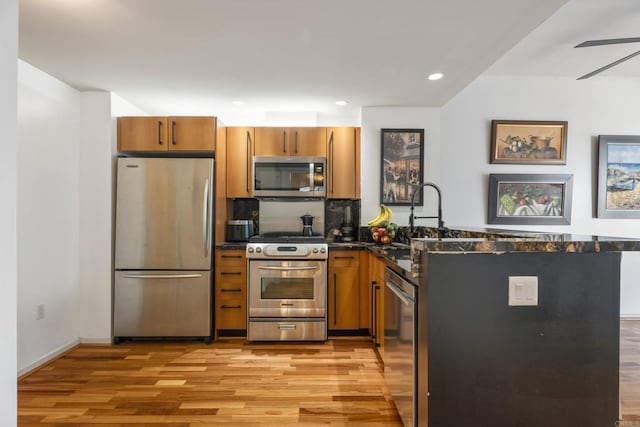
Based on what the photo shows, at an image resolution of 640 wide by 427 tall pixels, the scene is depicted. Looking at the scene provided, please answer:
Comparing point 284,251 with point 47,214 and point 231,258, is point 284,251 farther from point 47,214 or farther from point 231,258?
point 47,214

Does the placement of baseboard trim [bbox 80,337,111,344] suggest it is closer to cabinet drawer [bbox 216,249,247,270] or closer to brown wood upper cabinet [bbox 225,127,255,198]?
cabinet drawer [bbox 216,249,247,270]

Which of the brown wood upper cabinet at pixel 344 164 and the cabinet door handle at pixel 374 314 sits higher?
the brown wood upper cabinet at pixel 344 164

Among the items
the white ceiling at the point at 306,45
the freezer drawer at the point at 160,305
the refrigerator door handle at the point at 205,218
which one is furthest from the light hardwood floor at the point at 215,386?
the white ceiling at the point at 306,45

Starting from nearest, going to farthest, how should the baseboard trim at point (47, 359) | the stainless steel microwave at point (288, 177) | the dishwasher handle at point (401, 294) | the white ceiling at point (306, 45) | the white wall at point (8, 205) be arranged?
the white wall at point (8, 205) → the dishwasher handle at point (401, 294) → the white ceiling at point (306, 45) → the baseboard trim at point (47, 359) → the stainless steel microwave at point (288, 177)

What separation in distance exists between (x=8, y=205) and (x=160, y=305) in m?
2.24

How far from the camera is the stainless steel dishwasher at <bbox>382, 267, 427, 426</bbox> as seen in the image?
149cm

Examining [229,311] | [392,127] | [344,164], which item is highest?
[392,127]

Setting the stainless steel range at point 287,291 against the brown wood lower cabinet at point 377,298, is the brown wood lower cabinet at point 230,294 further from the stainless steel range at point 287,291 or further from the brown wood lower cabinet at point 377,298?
the brown wood lower cabinet at point 377,298

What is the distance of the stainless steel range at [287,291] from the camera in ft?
10.8

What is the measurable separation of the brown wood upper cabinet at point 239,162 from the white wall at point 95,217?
3.63ft

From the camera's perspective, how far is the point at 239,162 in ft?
Result: 12.0

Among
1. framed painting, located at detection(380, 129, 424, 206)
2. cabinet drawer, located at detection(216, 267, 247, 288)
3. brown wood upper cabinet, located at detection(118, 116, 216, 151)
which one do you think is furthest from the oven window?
brown wood upper cabinet, located at detection(118, 116, 216, 151)

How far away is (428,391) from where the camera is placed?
4.50ft

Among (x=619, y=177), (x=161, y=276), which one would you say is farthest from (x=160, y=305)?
(x=619, y=177)
